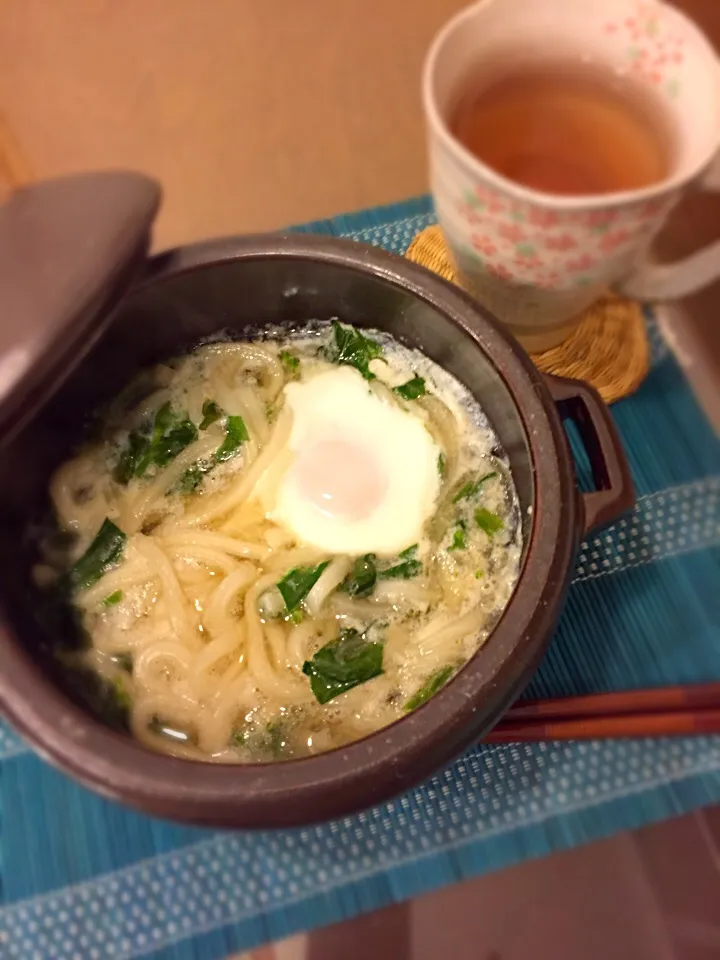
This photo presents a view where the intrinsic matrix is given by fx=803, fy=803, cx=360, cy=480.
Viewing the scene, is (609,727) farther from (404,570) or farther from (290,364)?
→ (290,364)

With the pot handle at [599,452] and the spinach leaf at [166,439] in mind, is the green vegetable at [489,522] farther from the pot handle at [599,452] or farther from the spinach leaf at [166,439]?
the spinach leaf at [166,439]

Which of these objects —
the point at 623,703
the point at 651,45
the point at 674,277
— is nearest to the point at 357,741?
the point at 623,703

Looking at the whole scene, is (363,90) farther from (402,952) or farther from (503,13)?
(402,952)

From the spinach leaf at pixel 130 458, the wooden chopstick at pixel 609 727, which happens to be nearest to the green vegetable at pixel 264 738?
the wooden chopstick at pixel 609 727

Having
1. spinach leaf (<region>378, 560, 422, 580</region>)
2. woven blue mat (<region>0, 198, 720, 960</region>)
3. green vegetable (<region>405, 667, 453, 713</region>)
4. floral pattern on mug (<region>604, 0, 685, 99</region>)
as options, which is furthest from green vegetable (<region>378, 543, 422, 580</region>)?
floral pattern on mug (<region>604, 0, 685, 99</region>)

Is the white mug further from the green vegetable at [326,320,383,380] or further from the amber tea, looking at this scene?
the green vegetable at [326,320,383,380]

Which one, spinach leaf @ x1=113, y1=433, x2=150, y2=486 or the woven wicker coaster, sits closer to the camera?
spinach leaf @ x1=113, y1=433, x2=150, y2=486
